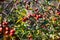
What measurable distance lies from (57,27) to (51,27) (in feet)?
0.27

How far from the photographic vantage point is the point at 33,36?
3.33 m

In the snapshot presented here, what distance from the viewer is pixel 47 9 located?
3834 millimetres

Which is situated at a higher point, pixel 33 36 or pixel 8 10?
pixel 8 10

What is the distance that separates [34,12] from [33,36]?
53cm

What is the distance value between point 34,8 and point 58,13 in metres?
0.37

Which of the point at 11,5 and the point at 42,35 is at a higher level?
the point at 11,5

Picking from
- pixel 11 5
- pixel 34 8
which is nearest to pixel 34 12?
pixel 34 8

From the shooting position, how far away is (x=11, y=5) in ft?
12.4

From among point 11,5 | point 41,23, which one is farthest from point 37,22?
point 11,5

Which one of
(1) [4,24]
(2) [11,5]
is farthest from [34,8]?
(1) [4,24]

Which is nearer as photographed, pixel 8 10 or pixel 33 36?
pixel 33 36

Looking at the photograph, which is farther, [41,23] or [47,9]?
[47,9]

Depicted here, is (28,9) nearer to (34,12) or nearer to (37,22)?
(34,12)

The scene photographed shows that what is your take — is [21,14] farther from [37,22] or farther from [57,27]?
[57,27]
